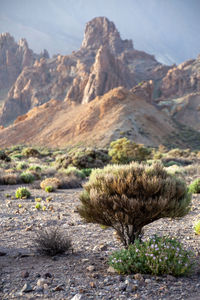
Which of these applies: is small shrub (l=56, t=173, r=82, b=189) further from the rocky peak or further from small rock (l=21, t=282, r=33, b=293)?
the rocky peak

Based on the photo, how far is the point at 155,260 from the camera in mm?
3916

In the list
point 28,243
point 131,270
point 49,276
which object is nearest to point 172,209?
point 131,270

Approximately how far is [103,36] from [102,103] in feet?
458

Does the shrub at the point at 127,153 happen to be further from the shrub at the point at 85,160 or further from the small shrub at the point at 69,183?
the small shrub at the point at 69,183

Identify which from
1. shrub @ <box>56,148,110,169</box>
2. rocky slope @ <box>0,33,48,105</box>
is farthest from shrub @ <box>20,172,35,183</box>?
rocky slope @ <box>0,33,48,105</box>

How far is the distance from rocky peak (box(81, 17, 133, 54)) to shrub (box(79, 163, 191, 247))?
186445mm

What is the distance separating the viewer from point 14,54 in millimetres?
182625

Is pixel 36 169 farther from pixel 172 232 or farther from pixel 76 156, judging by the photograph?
pixel 172 232

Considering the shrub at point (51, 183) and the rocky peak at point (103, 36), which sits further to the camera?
the rocky peak at point (103, 36)

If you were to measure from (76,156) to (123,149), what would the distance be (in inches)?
188

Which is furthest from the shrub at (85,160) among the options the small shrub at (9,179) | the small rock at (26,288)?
the small rock at (26,288)

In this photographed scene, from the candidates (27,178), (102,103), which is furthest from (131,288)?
(102,103)

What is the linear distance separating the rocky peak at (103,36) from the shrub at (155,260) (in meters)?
187

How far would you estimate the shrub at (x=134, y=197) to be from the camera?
4449 millimetres
